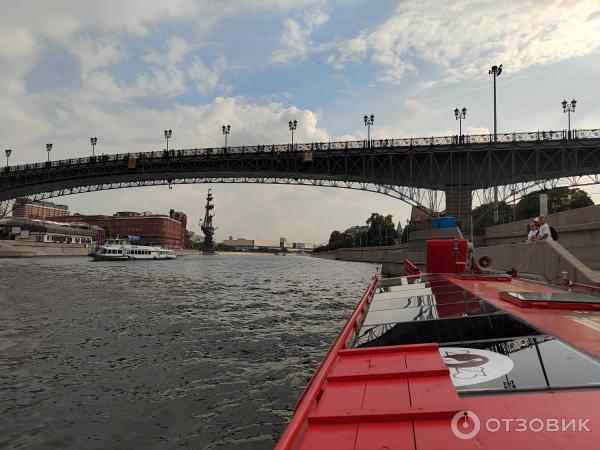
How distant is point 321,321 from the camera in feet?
56.0

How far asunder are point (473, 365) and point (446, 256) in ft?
42.3

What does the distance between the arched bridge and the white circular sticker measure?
5715 centimetres

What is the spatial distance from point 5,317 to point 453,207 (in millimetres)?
53607

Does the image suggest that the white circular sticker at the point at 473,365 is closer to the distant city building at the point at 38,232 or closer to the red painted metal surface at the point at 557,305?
the red painted metal surface at the point at 557,305

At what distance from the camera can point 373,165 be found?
65.1m

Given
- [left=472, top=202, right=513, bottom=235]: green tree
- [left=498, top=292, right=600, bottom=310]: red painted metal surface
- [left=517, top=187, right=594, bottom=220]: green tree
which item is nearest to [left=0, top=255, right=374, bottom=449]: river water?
[left=498, top=292, right=600, bottom=310]: red painted metal surface

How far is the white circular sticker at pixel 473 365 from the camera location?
145 inches

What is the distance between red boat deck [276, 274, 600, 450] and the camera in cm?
270

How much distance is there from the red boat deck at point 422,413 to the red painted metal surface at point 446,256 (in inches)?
477

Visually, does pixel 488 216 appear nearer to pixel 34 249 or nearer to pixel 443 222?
pixel 443 222

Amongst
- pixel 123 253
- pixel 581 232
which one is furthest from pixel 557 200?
pixel 123 253

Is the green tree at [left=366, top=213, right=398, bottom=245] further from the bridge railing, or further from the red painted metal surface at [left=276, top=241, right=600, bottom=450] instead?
the red painted metal surface at [left=276, top=241, right=600, bottom=450]

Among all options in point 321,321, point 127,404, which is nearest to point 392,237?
point 321,321

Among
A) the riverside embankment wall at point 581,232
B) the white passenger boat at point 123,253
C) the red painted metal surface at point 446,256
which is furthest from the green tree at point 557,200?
the white passenger boat at point 123,253
